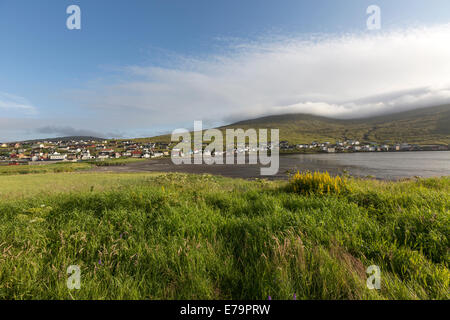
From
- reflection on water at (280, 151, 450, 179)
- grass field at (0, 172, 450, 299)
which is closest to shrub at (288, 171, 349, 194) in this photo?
grass field at (0, 172, 450, 299)

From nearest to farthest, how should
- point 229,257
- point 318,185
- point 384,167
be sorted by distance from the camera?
point 229,257 → point 318,185 → point 384,167

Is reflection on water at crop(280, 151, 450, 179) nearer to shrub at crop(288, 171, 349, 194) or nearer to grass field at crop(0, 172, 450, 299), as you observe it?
shrub at crop(288, 171, 349, 194)

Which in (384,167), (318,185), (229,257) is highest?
(318,185)

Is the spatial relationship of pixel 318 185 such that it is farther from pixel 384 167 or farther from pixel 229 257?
pixel 384 167

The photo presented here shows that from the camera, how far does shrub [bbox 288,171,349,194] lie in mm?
6586

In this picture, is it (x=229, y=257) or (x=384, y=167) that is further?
(x=384, y=167)

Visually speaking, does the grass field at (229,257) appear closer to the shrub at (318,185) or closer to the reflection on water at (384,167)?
the shrub at (318,185)

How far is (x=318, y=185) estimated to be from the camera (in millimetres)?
7109

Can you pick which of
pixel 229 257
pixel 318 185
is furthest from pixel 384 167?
pixel 229 257

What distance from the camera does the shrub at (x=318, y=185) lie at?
21.6 feet

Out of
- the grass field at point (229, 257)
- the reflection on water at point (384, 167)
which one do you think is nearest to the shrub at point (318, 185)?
the grass field at point (229, 257)
